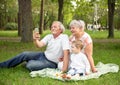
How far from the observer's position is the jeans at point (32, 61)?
8398mm

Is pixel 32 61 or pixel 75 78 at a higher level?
pixel 32 61

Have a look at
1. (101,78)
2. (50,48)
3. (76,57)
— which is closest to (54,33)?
(50,48)

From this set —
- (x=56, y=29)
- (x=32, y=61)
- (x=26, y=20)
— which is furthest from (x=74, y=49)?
(x=26, y=20)

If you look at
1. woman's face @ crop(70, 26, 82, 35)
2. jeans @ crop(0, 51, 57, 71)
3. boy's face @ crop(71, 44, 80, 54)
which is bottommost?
jeans @ crop(0, 51, 57, 71)

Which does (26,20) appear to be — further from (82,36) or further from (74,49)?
(74,49)

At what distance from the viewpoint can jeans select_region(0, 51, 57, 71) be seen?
8.40 meters

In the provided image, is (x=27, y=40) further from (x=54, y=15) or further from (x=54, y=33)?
(x=54, y=15)

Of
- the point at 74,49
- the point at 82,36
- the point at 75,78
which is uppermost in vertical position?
the point at 82,36

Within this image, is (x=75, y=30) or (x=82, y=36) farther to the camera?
(x=82, y=36)

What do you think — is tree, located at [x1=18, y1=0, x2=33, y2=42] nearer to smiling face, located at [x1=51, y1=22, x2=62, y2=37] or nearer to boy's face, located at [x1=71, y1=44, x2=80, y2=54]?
smiling face, located at [x1=51, y1=22, x2=62, y2=37]

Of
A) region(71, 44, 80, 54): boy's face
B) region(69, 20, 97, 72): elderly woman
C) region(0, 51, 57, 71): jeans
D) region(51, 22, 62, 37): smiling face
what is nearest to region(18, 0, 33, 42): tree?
region(0, 51, 57, 71): jeans

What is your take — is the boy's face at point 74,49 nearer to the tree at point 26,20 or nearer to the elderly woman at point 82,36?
Result: the elderly woman at point 82,36

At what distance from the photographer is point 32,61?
8500 mm

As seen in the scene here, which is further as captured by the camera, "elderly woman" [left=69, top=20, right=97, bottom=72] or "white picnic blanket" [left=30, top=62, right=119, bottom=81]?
"elderly woman" [left=69, top=20, right=97, bottom=72]
